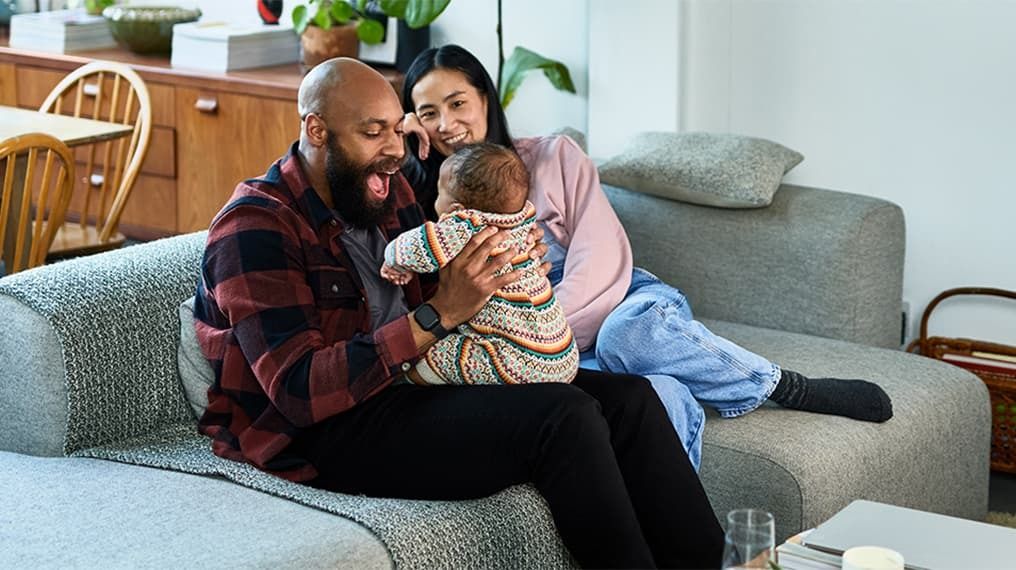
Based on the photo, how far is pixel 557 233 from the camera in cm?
288

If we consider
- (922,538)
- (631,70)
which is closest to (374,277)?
(922,538)

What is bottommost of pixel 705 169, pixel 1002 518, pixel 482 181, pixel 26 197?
pixel 1002 518

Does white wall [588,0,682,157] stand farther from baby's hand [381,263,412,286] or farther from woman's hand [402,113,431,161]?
baby's hand [381,263,412,286]

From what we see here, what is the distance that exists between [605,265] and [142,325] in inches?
35.2

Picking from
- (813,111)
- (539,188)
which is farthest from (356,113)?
(813,111)

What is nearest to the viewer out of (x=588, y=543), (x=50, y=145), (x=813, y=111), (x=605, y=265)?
(x=588, y=543)

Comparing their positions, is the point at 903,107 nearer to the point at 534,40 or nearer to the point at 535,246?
the point at 534,40

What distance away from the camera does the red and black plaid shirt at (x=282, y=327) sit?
7.02 feet

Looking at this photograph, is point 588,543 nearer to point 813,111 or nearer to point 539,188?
point 539,188

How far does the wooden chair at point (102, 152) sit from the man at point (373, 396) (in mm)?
1505

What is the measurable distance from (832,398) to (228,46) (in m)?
2.30

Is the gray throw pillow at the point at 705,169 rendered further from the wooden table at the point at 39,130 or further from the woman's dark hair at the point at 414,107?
the wooden table at the point at 39,130

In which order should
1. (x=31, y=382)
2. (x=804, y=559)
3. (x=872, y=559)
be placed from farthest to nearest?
(x=31, y=382) → (x=804, y=559) → (x=872, y=559)

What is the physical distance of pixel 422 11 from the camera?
3.81 meters
